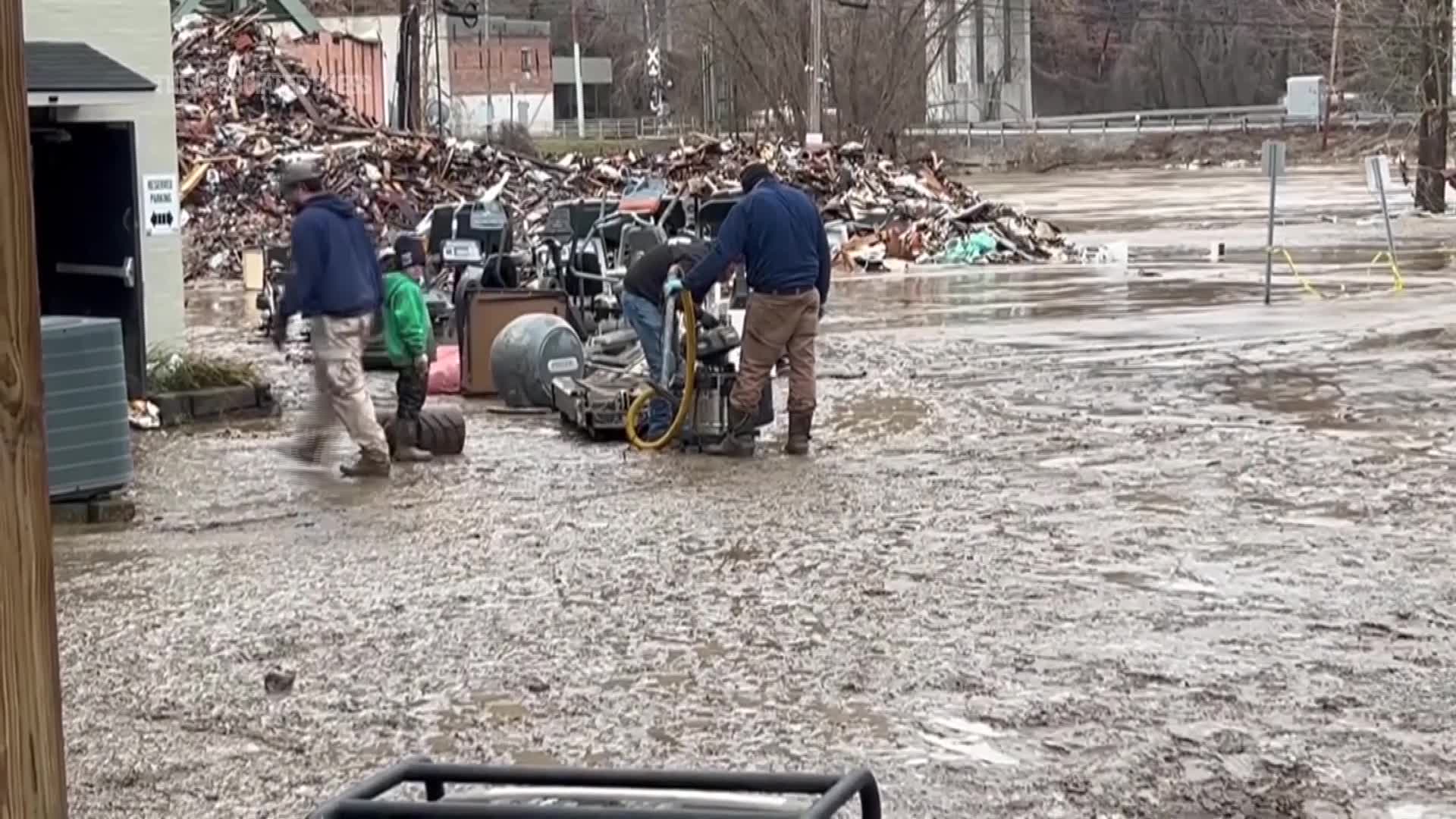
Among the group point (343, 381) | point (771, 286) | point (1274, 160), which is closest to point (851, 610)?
point (343, 381)

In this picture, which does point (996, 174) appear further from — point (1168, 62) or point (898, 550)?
point (898, 550)

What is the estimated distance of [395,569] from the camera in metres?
9.23

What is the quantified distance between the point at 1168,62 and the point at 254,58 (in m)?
77.9

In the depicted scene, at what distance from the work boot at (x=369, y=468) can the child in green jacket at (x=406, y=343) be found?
642mm

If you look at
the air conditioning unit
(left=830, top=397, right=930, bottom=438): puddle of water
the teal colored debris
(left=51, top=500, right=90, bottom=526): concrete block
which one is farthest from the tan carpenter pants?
the teal colored debris

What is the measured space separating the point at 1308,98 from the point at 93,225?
72616mm

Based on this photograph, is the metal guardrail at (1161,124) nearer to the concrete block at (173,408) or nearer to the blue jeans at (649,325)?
the concrete block at (173,408)

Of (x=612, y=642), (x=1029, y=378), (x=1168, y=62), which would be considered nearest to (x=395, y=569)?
(x=612, y=642)

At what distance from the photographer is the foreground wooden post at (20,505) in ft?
8.54

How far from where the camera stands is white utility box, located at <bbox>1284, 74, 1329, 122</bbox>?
79.2m

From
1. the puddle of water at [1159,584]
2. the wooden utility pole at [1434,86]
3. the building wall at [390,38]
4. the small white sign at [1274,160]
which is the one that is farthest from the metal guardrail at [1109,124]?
the puddle of water at [1159,584]

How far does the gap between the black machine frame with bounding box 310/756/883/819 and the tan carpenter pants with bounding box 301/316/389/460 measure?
8341 mm

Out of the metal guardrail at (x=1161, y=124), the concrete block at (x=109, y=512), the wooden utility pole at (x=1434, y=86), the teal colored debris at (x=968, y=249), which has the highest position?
the metal guardrail at (x=1161, y=124)

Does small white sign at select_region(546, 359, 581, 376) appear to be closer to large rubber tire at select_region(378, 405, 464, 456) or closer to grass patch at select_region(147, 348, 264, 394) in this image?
large rubber tire at select_region(378, 405, 464, 456)
